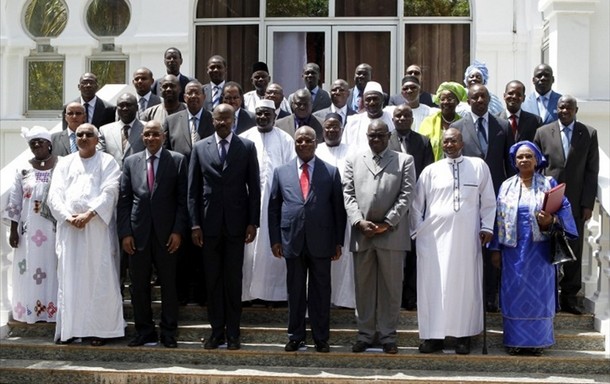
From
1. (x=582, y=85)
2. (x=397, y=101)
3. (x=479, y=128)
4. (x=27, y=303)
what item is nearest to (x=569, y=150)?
(x=479, y=128)

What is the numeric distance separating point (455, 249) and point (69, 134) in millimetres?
3885

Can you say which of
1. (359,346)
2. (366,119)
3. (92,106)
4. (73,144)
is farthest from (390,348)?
(92,106)

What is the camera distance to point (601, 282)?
8.58 metres

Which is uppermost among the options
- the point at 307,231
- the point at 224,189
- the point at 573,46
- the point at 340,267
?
the point at 573,46

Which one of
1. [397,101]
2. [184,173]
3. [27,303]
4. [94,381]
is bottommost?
[94,381]

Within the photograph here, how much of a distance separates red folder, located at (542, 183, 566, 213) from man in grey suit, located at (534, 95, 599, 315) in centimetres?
68

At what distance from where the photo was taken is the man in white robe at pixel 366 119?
904 centimetres

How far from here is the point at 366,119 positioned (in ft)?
30.3

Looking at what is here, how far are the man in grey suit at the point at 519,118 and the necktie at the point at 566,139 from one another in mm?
289

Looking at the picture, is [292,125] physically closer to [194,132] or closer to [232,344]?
[194,132]

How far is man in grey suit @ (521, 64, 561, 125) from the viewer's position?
9.23 m

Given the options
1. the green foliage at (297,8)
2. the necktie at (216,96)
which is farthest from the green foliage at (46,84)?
the necktie at (216,96)

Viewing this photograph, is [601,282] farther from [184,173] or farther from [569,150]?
[184,173]

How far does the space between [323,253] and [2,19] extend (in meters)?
7.36
